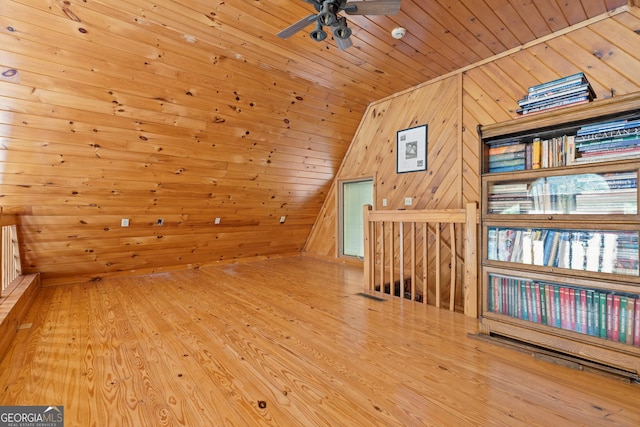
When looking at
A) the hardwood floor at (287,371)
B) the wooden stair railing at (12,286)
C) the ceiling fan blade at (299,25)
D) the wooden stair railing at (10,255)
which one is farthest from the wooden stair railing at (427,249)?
the wooden stair railing at (10,255)

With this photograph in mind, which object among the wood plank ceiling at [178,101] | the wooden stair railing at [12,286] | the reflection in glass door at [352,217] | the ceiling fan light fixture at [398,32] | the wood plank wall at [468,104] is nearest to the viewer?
the wooden stair railing at [12,286]

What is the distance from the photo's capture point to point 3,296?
8.93 feet

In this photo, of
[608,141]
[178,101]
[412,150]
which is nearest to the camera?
[608,141]

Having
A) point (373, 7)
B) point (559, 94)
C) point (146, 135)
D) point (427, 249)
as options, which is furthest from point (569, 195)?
point (146, 135)

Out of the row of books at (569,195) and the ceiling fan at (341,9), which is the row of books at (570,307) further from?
the ceiling fan at (341,9)

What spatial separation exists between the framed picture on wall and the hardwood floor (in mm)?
1998

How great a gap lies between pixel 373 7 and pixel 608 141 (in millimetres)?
1636

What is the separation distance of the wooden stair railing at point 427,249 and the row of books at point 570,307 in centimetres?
51

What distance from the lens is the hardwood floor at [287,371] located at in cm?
144

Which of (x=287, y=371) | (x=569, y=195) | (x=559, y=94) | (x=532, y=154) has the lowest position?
(x=287, y=371)

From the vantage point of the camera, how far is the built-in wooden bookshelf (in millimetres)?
1722

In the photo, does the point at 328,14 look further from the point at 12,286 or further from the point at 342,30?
the point at 12,286

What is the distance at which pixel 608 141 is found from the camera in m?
1.79

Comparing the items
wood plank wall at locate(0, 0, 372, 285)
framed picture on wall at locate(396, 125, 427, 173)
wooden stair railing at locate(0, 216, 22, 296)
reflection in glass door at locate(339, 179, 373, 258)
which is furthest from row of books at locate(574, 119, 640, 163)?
wooden stair railing at locate(0, 216, 22, 296)
